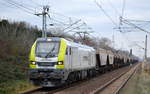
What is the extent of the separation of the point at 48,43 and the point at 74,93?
405cm

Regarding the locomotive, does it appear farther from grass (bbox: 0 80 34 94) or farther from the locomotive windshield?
grass (bbox: 0 80 34 94)

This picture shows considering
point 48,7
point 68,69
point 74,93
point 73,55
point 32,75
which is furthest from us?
point 48,7

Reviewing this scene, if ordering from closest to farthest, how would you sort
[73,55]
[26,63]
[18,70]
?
[73,55], [18,70], [26,63]

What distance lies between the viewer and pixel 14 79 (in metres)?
21.8

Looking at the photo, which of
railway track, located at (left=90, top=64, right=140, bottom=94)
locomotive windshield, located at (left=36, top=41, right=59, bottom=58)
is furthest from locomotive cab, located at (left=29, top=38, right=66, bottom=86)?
railway track, located at (left=90, top=64, right=140, bottom=94)

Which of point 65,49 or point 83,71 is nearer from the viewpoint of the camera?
point 65,49

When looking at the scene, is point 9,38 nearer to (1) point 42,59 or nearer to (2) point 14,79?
(2) point 14,79

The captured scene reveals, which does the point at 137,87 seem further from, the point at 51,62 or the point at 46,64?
the point at 46,64

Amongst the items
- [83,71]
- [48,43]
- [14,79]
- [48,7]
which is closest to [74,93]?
[48,43]

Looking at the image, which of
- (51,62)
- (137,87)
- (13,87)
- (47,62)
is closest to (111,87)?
(137,87)

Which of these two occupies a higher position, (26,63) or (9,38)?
(9,38)

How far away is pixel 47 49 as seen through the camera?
19109 millimetres

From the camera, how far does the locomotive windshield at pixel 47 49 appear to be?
18.7 meters

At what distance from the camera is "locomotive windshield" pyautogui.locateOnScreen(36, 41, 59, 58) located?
61.3 feet
